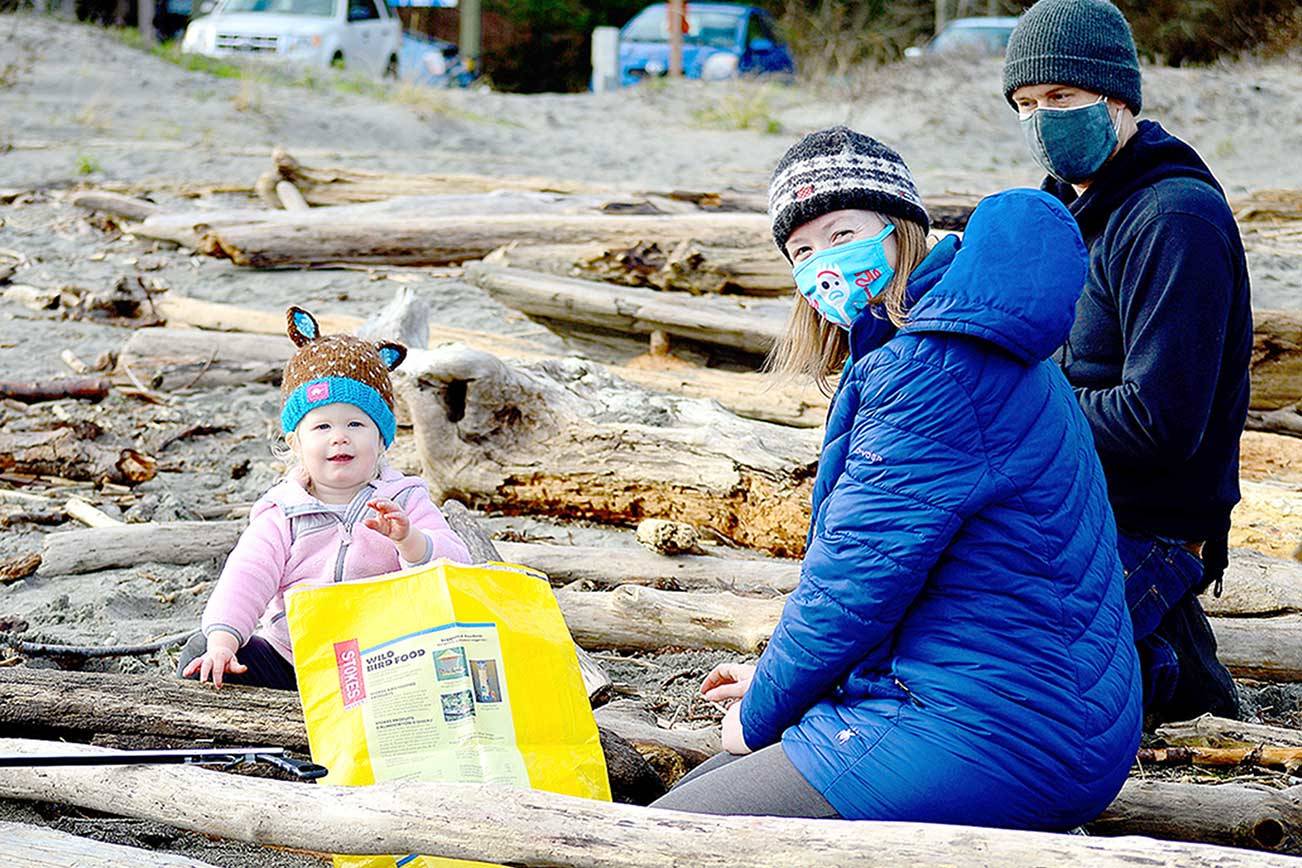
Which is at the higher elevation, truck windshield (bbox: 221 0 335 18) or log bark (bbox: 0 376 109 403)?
truck windshield (bbox: 221 0 335 18)

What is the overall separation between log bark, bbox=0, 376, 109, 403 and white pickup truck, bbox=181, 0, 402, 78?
39.1 ft

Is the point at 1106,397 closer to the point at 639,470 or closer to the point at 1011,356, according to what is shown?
the point at 1011,356

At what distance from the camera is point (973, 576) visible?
249 cm

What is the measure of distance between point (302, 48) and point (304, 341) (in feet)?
53.1

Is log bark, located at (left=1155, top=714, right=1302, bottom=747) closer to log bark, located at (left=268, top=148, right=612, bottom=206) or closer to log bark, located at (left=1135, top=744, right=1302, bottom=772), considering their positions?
log bark, located at (left=1135, top=744, right=1302, bottom=772)

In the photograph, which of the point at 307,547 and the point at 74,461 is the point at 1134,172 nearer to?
the point at 307,547

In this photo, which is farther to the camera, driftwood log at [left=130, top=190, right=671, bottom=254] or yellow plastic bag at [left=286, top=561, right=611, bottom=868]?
driftwood log at [left=130, top=190, right=671, bottom=254]

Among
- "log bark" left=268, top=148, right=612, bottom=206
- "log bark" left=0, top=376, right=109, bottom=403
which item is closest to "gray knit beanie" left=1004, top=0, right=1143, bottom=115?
"log bark" left=0, top=376, right=109, bottom=403

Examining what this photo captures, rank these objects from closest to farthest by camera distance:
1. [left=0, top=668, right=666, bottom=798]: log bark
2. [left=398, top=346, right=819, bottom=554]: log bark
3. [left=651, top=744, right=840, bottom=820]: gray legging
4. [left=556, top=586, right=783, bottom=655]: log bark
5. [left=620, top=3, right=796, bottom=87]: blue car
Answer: [left=651, top=744, right=840, bottom=820]: gray legging, [left=0, top=668, right=666, bottom=798]: log bark, [left=556, top=586, right=783, bottom=655]: log bark, [left=398, top=346, right=819, bottom=554]: log bark, [left=620, top=3, right=796, bottom=87]: blue car

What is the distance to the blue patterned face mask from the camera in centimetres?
268

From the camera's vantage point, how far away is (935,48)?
20.3m

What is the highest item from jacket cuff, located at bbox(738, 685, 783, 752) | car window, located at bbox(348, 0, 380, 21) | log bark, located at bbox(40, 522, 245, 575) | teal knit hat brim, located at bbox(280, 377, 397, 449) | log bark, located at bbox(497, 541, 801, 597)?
car window, located at bbox(348, 0, 380, 21)

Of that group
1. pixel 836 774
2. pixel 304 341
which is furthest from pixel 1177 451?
pixel 304 341

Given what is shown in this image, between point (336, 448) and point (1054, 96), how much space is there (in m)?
1.92
